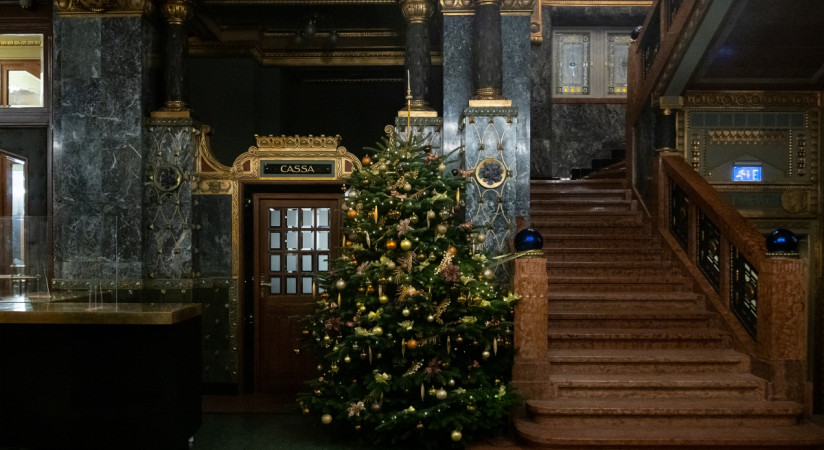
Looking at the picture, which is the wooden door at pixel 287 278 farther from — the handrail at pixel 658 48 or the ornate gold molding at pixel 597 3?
the ornate gold molding at pixel 597 3

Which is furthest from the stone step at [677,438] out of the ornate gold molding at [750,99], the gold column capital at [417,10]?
the gold column capital at [417,10]

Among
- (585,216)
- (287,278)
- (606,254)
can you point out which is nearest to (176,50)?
(287,278)

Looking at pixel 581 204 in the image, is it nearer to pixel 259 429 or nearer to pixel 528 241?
pixel 528 241

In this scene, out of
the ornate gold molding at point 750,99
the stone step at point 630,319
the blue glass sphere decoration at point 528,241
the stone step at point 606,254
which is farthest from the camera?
the ornate gold molding at point 750,99

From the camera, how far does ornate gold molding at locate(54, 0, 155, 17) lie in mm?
7051

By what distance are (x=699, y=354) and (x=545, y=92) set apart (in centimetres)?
675

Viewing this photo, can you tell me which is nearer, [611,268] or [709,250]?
[709,250]

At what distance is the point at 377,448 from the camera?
17.8 ft

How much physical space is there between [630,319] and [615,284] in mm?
668

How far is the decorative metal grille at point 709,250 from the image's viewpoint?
6.71 metres

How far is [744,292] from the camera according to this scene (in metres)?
6.23

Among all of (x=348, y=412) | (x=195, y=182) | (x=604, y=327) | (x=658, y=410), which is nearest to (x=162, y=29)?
(x=195, y=182)

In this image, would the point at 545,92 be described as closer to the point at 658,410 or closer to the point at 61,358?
the point at 658,410

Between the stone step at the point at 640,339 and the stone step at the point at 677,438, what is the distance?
111cm
